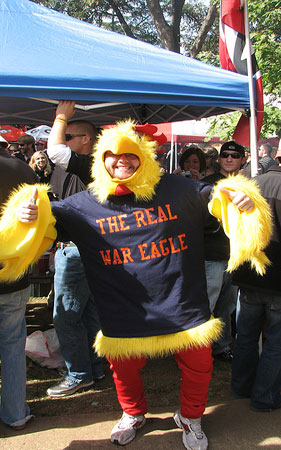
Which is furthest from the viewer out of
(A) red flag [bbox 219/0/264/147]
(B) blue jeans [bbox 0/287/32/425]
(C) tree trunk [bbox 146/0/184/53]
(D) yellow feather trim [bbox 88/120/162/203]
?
(C) tree trunk [bbox 146/0/184/53]

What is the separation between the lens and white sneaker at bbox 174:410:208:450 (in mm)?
2391

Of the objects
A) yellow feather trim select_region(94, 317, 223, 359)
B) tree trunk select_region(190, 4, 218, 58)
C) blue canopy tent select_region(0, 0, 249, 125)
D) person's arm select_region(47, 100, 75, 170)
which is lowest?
yellow feather trim select_region(94, 317, 223, 359)

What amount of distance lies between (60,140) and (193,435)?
78.6 inches

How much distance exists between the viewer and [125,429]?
2496 millimetres

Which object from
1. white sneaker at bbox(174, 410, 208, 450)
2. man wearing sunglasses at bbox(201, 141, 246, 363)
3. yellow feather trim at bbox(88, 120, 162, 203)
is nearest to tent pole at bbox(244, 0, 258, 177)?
man wearing sunglasses at bbox(201, 141, 246, 363)

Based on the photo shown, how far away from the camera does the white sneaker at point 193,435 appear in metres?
2.39

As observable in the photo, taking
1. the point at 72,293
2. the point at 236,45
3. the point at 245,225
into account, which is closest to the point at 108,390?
the point at 72,293

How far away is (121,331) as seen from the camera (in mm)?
2318

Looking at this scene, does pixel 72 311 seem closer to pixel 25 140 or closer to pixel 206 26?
pixel 25 140

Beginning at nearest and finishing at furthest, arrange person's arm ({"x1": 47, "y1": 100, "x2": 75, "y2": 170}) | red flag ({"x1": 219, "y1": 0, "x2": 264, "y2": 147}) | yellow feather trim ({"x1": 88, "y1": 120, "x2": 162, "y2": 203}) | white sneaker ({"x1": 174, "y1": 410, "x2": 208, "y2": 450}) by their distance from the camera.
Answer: yellow feather trim ({"x1": 88, "y1": 120, "x2": 162, "y2": 203}) → white sneaker ({"x1": 174, "y1": 410, "x2": 208, "y2": 450}) → person's arm ({"x1": 47, "y1": 100, "x2": 75, "y2": 170}) → red flag ({"x1": 219, "y1": 0, "x2": 264, "y2": 147})

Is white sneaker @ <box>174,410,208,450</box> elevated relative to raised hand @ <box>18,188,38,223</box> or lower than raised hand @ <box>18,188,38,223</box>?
lower

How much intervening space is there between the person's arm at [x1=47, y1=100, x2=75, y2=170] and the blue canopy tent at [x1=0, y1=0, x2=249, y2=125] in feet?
0.33

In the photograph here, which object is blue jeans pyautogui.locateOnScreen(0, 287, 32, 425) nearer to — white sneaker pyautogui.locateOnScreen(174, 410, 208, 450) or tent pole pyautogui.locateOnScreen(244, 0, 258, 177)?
white sneaker pyautogui.locateOnScreen(174, 410, 208, 450)

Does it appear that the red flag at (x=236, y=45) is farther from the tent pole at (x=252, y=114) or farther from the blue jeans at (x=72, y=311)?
the blue jeans at (x=72, y=311)
